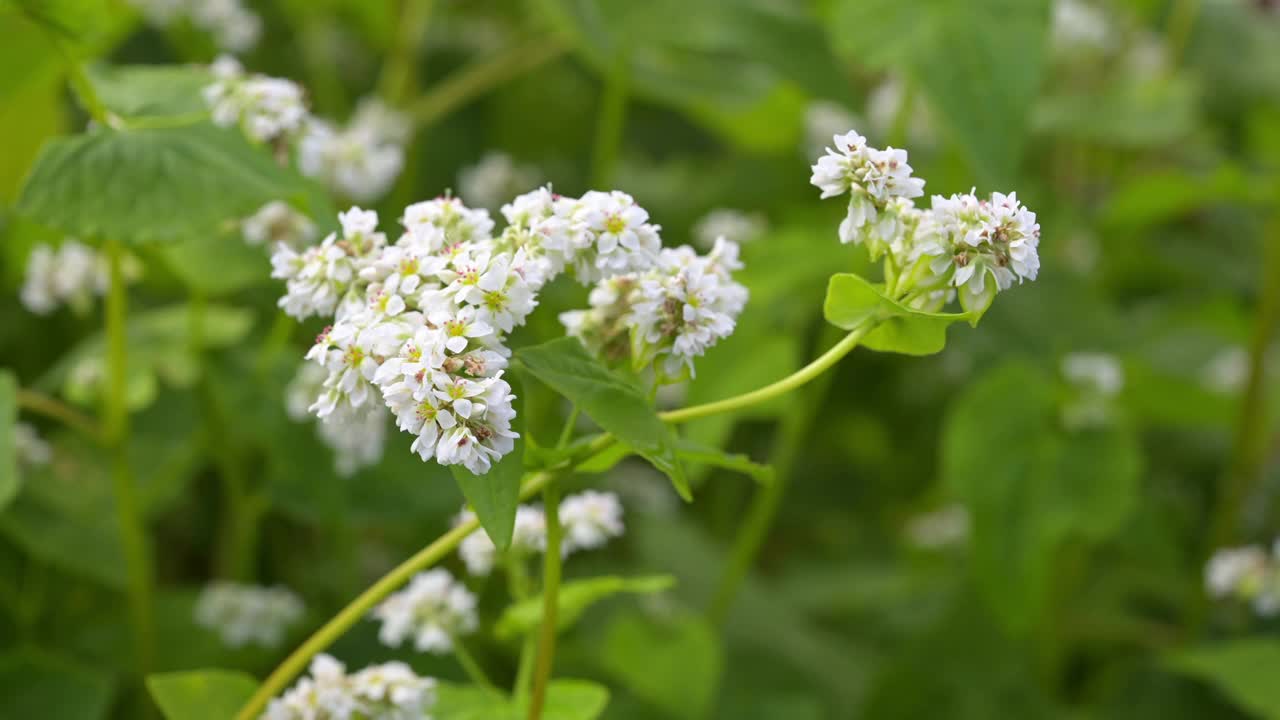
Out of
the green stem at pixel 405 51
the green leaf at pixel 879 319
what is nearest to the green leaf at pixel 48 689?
the green leaf at pixel 879 319

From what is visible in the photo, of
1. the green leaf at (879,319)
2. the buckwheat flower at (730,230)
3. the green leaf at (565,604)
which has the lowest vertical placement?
the green leaf at (565,604)

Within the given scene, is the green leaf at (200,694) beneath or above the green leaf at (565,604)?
beneath

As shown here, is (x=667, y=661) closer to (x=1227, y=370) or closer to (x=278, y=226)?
(x=278, y=226)

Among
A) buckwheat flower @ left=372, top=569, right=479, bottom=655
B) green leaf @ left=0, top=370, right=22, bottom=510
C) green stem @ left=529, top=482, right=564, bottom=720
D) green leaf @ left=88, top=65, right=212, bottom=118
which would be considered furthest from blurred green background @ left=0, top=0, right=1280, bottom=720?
green stem @ left=529, top=482, right=564, bottom=720

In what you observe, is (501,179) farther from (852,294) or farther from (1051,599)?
(852,294)

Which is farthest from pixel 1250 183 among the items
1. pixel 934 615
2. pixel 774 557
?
pixel 774 557

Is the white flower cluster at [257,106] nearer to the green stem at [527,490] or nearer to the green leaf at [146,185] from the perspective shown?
the green leaf at [146,185]
